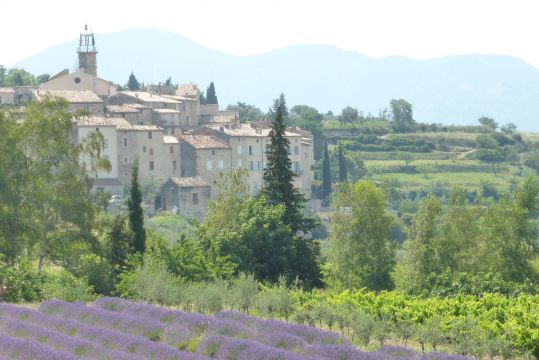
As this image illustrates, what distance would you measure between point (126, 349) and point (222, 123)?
8953 cm

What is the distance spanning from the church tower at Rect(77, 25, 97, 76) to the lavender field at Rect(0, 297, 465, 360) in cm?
8900

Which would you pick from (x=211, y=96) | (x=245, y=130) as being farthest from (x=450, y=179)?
(x=245, y=130)

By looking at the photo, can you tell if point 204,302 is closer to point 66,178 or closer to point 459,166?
point 66,178

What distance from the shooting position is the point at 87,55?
113m

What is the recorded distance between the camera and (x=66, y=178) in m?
38.9

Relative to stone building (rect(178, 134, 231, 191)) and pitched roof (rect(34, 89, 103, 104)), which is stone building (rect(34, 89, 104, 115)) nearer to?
pitched roof (rect(34, 89, 103, 104))

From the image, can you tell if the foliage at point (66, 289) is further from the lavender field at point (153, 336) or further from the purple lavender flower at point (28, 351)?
the purple lavender flower at point (28, 351)

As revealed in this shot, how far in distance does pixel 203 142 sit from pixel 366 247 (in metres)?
53.9

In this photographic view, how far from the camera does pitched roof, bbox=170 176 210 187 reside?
9231 cm

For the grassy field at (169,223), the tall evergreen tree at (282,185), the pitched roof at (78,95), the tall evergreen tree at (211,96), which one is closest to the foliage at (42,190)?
the tall evergreen tree at (282,185)

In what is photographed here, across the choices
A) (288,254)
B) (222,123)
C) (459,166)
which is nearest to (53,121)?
(288,254)

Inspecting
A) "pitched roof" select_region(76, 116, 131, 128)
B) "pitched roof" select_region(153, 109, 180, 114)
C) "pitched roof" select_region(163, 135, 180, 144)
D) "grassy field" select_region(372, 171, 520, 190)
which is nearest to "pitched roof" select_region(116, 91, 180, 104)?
"pitched roof" select_region(153, 109, 180, 114)

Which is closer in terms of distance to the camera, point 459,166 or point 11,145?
point 11,145

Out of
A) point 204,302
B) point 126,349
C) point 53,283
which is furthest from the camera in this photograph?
point 53,283
